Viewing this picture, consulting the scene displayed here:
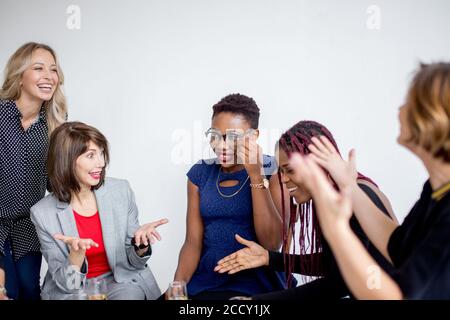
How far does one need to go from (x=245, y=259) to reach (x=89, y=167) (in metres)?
0.75

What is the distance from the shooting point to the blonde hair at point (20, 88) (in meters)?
2.36

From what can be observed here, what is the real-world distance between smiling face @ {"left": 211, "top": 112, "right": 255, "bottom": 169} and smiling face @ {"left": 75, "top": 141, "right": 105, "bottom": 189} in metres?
0.49

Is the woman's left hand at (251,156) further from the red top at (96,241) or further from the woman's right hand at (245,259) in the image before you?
the red top at (96,241)

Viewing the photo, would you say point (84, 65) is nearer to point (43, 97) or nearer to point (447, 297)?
point (43, 97)

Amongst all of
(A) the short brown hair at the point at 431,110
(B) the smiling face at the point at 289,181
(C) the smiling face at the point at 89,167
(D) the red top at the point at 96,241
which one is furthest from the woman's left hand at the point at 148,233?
(A) the short brown hair at the point at 431,110

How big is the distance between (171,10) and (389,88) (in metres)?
1.34

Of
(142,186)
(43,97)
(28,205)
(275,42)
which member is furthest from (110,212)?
(275,42)

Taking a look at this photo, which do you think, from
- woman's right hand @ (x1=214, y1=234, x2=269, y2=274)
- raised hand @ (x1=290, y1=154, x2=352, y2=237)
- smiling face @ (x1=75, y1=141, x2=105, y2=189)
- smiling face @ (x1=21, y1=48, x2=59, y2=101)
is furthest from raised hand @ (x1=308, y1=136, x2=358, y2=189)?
smiling face @ (x1=21, y1=48, x2=59, y2=101)

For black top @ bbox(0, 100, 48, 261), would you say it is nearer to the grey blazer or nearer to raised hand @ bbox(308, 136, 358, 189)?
the grey blazer

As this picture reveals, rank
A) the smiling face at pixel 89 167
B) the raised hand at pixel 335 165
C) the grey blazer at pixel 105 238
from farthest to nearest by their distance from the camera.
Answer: the smiling face at pixel 89 167
the grey blazer at pixel 105 238
the raised hand at pixel 335 165

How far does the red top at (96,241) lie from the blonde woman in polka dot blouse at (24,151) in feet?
1.03

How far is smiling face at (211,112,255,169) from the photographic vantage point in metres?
2.18

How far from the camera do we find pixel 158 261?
123 inches

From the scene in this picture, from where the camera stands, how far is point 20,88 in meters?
2.38
